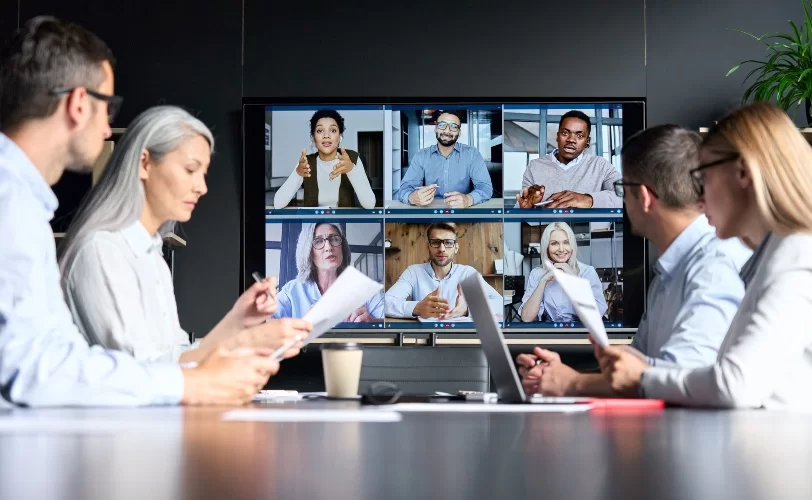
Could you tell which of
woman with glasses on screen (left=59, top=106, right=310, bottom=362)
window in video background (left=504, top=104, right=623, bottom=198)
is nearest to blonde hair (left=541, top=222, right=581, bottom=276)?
window in video background (left=504, top=104, right=623, bottom=198)

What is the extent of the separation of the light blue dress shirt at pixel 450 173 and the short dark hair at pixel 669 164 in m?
2.09

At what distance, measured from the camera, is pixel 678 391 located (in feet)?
6.24

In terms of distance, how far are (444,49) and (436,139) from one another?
1.62 ft

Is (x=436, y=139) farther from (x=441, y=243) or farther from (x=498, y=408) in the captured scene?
(x=498, y=408)

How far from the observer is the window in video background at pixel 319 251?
16.2 feet

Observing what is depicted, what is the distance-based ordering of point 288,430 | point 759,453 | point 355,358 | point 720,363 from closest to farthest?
1. point 759,453
2. point 288,430
3. point 720,363
4. point 355,358

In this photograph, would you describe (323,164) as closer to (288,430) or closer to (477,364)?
(477,364)

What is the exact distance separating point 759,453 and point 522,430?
0.35 m

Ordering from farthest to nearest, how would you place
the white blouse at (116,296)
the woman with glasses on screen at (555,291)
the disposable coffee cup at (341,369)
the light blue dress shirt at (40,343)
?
the woman with glasses on screen at (555,291), the disposable coffee cup at (341,369), the white blouse at (116,296), the light blue dress shirt at (40,343)

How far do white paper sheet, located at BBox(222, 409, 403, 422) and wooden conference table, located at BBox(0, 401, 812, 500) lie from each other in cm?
6

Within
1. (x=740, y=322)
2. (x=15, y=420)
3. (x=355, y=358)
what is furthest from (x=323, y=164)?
(x=15, y=420)

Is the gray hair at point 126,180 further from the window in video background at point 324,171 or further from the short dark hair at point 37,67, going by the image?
the window in video background at point 324,171

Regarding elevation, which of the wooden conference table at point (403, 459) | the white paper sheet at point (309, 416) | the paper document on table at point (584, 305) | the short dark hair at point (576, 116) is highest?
the short dark hair at point (576, 116)

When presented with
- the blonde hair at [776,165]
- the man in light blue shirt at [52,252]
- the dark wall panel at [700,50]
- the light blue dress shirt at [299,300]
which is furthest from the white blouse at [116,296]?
the dark wall panel at [700,50]
